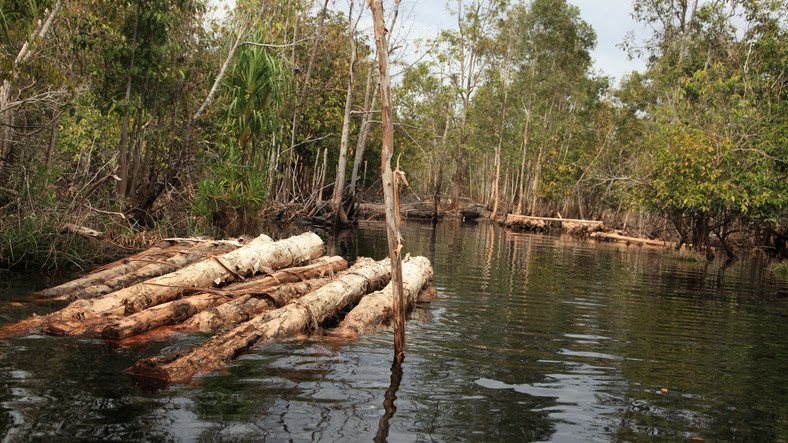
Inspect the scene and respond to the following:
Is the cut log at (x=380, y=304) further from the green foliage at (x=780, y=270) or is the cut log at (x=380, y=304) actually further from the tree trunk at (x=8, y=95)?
the green foliage at (x=780, y=270)

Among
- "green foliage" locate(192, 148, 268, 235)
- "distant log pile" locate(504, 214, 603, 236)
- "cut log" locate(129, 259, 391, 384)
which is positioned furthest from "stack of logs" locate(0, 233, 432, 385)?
"distant log pile" locate(504, 214, 603, 236)

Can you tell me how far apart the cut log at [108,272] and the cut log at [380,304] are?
11.4 ft

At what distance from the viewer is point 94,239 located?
29.9ft

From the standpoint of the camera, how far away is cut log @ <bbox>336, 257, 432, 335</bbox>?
628cm

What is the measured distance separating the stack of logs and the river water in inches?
8.1

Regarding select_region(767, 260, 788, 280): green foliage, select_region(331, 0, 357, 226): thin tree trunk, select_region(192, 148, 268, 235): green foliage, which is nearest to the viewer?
select_region(192, 148, 268, 235): green foliage

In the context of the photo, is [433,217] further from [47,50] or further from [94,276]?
[94,276]

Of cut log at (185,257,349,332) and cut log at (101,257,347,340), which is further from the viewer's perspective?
cut log at (185,257,349,332)

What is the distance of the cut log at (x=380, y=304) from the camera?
6.28m

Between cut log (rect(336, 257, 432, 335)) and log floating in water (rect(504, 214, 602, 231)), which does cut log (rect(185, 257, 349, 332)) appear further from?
log floating in water (rect(504, 214, 602, 231))

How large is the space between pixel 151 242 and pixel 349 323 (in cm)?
564

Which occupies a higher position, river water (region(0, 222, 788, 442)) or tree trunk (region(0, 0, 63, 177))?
tree trunk (region(0, 0, 63, 177))

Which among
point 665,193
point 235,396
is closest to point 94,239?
point 235,396

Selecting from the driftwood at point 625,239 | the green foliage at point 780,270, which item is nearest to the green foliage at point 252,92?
the green foliage at point 780,270
